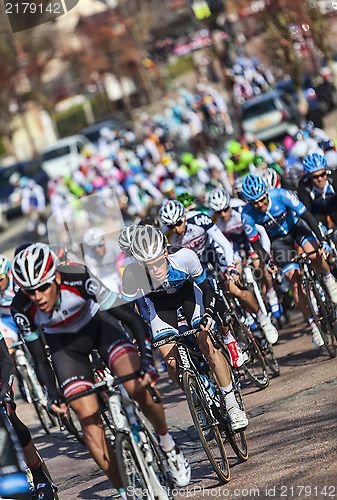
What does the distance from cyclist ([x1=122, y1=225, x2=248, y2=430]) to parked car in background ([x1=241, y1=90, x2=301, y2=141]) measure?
19.6 m

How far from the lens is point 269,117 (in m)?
27.5

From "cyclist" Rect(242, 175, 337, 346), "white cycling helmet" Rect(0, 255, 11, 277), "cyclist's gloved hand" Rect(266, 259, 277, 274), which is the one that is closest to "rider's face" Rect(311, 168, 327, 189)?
"cyclist" Rect(242, 175, 337, 346)

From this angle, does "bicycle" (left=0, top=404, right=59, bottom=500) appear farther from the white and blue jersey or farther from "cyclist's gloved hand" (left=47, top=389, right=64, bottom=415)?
the white and blue jersey

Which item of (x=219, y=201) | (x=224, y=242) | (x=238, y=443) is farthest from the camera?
(x=219, y=201)

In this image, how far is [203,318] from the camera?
6848 millimetres

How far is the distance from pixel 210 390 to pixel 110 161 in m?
18.9

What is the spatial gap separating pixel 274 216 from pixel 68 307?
4.39 m

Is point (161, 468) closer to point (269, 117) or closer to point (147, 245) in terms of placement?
point (147, 245)

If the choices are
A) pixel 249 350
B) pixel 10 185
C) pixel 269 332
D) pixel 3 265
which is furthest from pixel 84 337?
pixel 10 185

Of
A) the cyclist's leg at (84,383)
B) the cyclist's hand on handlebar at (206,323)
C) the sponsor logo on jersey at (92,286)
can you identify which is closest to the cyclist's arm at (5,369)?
the cyclist's leg at (84,383)

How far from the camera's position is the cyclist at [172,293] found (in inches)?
260

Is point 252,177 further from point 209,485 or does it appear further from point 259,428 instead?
point 209,485

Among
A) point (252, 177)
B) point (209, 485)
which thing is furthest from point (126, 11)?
point (209, 485)

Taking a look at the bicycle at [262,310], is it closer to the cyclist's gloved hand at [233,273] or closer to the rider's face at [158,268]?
the cyclist's gloved hand at [233,273]
